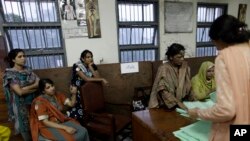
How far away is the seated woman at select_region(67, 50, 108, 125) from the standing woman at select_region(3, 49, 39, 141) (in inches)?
20.0

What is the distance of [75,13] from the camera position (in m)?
2.74

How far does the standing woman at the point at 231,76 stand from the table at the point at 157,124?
0.30 m

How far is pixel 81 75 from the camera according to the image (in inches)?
97.6

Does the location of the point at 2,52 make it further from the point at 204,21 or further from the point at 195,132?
the point at 204,21

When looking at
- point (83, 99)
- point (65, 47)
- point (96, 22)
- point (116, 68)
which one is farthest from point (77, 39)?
point (83, 99)

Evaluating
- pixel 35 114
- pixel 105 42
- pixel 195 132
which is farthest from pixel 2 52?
pixel 195 132

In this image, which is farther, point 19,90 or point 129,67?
point 129,67

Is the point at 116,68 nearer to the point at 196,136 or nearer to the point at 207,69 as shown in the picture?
the point at 207,69

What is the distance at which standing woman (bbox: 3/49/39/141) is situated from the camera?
6.73 feet

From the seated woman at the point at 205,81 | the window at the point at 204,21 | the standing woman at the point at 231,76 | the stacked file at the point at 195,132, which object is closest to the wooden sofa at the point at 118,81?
the seated woman at the point at 205,81

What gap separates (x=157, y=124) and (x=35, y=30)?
2.33 metres

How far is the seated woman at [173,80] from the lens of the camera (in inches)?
63.9

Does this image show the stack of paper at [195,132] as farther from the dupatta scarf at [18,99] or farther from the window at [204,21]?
the window at [204,21]

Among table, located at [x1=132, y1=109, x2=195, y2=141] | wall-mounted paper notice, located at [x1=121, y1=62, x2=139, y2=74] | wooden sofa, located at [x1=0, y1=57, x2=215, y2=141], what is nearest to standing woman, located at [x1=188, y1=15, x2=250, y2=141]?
table, located at [x1=132, y1=109, x2=195, y2=141]
